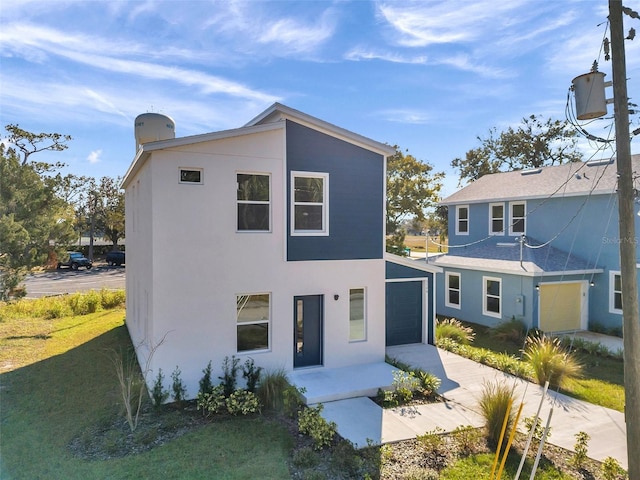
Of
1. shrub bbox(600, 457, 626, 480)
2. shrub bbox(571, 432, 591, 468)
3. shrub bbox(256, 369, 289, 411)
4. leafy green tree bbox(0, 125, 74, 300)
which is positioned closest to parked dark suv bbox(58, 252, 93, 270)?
leafy green tree bbox(0, 125, 74, 300)

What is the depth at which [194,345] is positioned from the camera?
9289 millimetres

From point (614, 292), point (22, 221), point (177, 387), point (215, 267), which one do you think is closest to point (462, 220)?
point (614, 292)

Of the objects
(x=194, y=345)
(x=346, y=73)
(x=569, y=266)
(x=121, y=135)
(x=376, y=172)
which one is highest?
(x=346, y=73)

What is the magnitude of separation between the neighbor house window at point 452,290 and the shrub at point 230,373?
465 inches

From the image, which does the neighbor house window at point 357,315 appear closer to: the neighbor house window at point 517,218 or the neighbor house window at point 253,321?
the neighbor house window at point 253,321

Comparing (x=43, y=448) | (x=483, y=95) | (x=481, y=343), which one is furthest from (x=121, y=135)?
(x=481, y=343)

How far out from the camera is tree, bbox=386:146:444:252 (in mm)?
33500

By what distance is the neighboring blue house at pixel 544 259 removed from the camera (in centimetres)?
1533

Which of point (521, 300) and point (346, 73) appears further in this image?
point (521, 300)

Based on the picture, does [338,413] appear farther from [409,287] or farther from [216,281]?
[409,287]

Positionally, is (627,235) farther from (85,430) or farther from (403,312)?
(85,430)

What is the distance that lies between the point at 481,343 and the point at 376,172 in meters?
7.60

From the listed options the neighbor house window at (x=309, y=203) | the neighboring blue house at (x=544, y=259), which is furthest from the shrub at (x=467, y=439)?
the neighboring blue house at (x=544, y=259)

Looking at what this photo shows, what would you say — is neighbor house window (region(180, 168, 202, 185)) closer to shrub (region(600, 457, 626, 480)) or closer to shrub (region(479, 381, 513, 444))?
shrub (region(479, 381, 513, 444))
